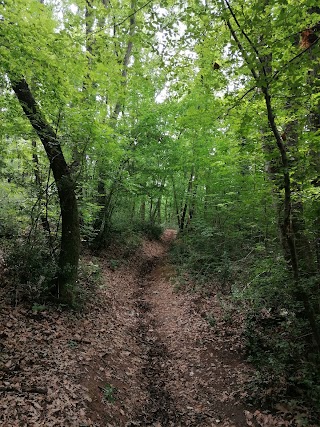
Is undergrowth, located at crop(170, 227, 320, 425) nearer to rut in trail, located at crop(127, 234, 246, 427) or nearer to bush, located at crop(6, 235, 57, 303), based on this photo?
rut in trail, located at crop(127, 234, 246, 427)

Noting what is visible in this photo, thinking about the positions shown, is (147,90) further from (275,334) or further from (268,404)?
(268,404)

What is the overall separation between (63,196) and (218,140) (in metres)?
7.42

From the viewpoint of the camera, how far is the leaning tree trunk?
6.63 m

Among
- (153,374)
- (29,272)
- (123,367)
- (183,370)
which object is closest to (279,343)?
(183,370)

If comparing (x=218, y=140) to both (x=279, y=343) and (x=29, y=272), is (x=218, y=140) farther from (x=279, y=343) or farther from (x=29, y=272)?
(x=29, y=272)

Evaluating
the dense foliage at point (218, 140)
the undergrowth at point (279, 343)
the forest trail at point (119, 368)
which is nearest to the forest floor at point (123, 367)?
the forest trail at point (119, 368)

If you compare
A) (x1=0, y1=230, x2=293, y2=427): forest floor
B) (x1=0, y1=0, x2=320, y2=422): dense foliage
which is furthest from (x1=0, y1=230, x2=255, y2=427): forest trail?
(x1=0, y1=0, x2=320, y2=422): dense foliage

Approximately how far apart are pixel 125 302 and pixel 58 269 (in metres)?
3.15

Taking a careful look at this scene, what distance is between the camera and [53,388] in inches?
179

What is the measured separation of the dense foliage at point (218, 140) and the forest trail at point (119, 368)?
2.59 feet

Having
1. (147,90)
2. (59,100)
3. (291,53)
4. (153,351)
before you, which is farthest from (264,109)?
(147,90)

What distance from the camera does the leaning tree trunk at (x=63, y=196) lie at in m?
6.63

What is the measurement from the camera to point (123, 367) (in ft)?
20.0

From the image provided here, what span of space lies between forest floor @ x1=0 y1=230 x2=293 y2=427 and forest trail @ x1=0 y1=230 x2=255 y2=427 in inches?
0.7
